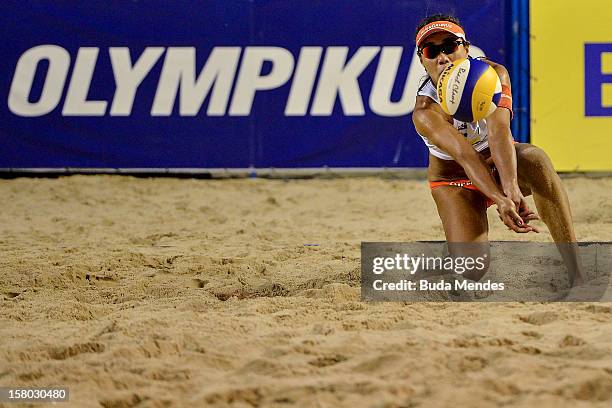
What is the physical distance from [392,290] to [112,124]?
527 centimetres

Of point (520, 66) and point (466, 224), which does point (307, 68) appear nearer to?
point (520, 66)

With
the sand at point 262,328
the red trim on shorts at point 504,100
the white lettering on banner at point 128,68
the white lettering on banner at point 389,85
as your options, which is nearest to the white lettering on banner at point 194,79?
the white lettering on banner at point 128,68

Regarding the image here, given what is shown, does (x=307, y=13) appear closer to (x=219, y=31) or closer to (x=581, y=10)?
(x=219, y=31)

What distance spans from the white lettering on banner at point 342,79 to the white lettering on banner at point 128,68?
5.41 ft

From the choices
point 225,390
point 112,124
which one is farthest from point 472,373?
point 112,124

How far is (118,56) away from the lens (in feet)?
29.4

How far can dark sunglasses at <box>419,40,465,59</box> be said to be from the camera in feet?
15.4

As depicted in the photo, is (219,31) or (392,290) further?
A: (219,31)

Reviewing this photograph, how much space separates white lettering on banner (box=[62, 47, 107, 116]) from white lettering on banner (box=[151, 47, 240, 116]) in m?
0.66

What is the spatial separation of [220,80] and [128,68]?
0.93 meters

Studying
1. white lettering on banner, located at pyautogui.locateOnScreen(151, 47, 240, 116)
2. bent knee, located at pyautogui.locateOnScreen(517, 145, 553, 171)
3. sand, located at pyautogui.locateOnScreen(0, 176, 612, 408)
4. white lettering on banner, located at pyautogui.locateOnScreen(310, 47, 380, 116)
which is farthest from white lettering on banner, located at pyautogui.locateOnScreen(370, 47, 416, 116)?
bent knee, located at pyautogui.locateOnScreen(517, 145, 553, 171)

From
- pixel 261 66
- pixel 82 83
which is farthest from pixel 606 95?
pixel 82 83

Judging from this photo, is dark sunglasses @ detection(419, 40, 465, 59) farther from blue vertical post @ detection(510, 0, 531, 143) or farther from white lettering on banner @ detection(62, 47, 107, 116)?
white lettering on banner @ detection(62, 47, 107, 116)

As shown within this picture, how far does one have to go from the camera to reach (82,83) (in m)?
8.95
